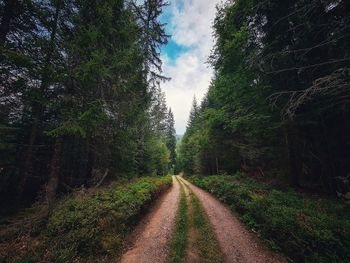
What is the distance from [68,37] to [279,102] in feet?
39.2

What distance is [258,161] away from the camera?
1752 centimetres

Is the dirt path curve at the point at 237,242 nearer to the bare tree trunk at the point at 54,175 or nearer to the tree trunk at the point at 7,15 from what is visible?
the bare tree trunk at the point at 54,175

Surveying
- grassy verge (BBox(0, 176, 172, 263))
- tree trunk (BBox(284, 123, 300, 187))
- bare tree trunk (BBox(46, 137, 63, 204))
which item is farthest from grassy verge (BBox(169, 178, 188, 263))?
tree trunk (BBox(284, 123, 300, 187))

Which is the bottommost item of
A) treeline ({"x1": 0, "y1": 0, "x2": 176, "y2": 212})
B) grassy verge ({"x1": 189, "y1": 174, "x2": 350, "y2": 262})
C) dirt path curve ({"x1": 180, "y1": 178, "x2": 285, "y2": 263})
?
dirt path curve ({"x1": 180, "y1": 178, "x2": 285, "y2": 263})

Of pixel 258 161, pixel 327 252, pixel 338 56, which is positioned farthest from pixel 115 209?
pixel 258 161

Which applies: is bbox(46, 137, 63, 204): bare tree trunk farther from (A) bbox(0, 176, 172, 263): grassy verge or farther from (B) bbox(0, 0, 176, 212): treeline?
(A) bbox(0, 176, 172, 263): grassy verge

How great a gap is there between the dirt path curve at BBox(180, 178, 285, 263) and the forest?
1.9 inches

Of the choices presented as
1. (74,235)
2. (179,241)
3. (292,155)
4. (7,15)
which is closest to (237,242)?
(179,241)

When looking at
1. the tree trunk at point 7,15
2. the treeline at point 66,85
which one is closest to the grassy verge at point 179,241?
the treeline at point 66,85

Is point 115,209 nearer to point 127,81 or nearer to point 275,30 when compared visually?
point 127,81

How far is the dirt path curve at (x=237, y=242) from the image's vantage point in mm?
5166

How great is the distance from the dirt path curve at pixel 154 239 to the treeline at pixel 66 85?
4615 millimetres

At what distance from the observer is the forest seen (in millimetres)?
5102

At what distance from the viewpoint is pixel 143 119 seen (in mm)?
13789
